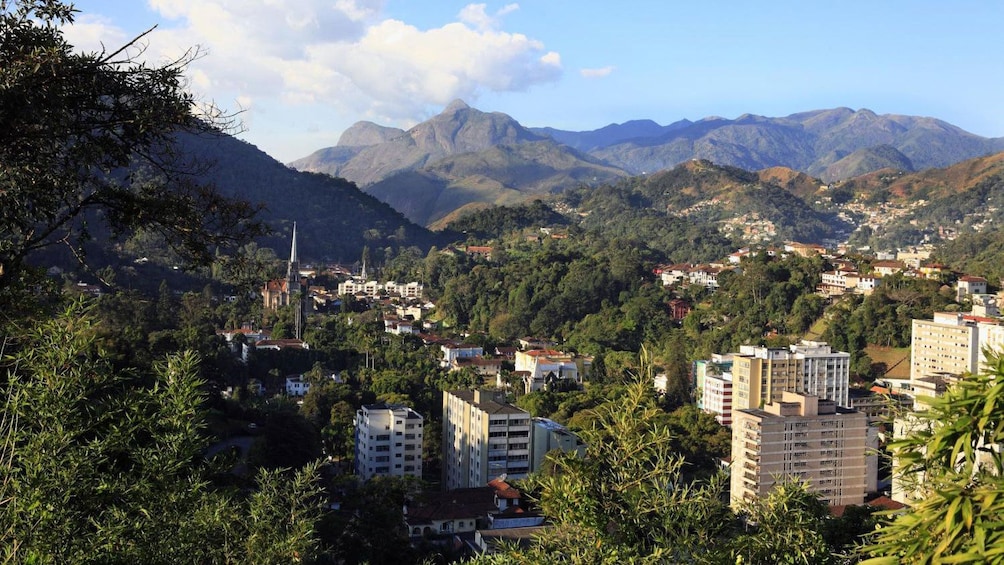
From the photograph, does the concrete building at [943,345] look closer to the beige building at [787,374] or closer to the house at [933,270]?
the beige building at [787,374]

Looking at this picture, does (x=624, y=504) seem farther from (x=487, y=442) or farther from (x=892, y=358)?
(x=892, y=358)

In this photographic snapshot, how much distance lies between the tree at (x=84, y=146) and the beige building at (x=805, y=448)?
41.2 ft

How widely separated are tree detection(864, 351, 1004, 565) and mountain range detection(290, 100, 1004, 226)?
85642 mm

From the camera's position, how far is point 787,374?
769 inches

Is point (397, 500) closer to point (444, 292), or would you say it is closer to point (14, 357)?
point (14, 357)

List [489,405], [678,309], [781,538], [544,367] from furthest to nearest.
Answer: [678,309] → [544,367] → [489,405] → [781,538]

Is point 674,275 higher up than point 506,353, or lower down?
higher up

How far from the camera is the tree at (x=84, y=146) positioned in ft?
8.44

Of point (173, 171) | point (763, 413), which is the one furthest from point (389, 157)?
point (173, 171)

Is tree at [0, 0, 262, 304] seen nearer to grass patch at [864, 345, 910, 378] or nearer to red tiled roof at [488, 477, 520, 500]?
red tiled roof at [488, 477, 520, 500]

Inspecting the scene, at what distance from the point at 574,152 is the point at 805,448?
12209 cm

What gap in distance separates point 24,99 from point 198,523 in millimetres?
1479

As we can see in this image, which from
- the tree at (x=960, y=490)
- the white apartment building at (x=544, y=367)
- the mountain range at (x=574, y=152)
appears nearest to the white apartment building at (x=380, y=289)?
the white apartment building at (x=544, y=367)

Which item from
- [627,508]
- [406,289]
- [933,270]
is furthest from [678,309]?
[627,508]
